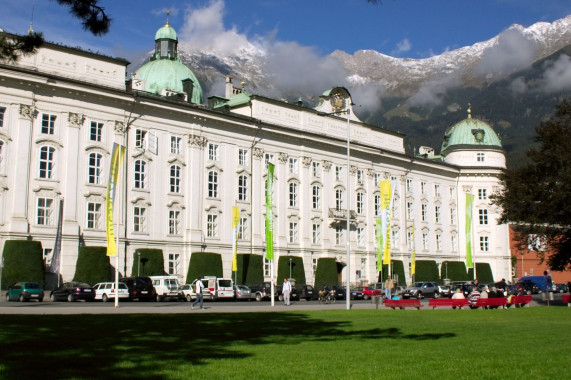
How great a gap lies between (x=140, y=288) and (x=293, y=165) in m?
28.6

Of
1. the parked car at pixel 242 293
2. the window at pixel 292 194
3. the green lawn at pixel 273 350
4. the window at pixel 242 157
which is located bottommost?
the green lawn at pixel 273 350

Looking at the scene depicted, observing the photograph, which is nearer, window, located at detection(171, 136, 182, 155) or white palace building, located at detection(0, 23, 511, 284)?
white palace building, located at detection(0, 23, 511, 284)

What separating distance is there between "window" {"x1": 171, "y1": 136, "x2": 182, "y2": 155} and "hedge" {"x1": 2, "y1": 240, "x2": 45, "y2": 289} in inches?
685

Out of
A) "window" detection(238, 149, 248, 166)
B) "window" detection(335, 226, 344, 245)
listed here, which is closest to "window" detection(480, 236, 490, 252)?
"window" detection(335, 226, 344, 245)

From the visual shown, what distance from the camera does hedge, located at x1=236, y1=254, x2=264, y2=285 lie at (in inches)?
2648

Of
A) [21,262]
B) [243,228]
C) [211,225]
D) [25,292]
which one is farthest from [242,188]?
[25,292]

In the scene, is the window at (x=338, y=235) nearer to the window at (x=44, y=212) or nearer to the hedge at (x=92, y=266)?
the hedge at (x=92, y=266)

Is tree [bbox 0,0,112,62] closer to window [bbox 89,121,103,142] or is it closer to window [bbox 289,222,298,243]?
window [bbox 89,121,103,142]

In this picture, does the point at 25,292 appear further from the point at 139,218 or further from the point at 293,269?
the point at 293,269

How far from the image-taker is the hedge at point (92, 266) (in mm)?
55312

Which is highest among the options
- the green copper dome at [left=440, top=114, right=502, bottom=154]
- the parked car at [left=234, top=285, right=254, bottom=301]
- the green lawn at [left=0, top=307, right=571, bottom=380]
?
the green copper dome at [left=440, top=114, right=502, bottom=154]

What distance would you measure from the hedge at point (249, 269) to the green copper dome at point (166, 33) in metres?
28.1

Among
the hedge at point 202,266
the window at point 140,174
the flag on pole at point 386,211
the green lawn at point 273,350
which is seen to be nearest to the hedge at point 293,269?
the hedge at point 202,266

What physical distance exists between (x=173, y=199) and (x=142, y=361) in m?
50.9
